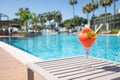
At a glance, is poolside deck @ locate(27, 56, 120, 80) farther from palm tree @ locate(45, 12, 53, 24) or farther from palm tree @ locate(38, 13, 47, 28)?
palm tree @ locate(45, 12, 53, 24)

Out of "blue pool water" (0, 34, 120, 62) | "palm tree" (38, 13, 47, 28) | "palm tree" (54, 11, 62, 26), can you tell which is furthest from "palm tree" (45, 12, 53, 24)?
"blue pool water" (0, 34, 120, 62)

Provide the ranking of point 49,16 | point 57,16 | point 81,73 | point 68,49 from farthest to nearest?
point 49,16 → point 57,16 → point 68,49 → point 81,73

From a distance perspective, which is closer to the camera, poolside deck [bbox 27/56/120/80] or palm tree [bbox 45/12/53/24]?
poolside deck [bbox 27/56/120/80]

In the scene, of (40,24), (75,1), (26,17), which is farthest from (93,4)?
(40,24)

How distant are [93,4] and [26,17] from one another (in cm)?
2019

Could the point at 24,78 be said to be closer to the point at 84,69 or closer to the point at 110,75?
the point at 84,69

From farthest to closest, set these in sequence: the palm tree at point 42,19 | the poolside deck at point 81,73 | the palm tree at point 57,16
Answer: the palm tree at point 57,16 → the palm tree at point 42,19 → the poolside deck at point 81,73

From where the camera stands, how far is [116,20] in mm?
45031

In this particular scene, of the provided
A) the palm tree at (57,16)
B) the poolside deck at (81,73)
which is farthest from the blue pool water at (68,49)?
the palm tree at (57,16)

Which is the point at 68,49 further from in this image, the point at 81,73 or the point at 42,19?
the point at 42,19

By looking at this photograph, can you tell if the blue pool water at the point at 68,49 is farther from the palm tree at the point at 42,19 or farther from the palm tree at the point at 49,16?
the palm tree at the point at 49,16

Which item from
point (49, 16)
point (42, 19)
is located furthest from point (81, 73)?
point (49, 16)

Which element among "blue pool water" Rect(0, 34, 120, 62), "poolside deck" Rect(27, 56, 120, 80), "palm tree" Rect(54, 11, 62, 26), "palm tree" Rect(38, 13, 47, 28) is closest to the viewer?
"poolside deck" Rect(27, 56, 120, 80)

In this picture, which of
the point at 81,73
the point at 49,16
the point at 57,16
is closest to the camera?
the point at 81,73
